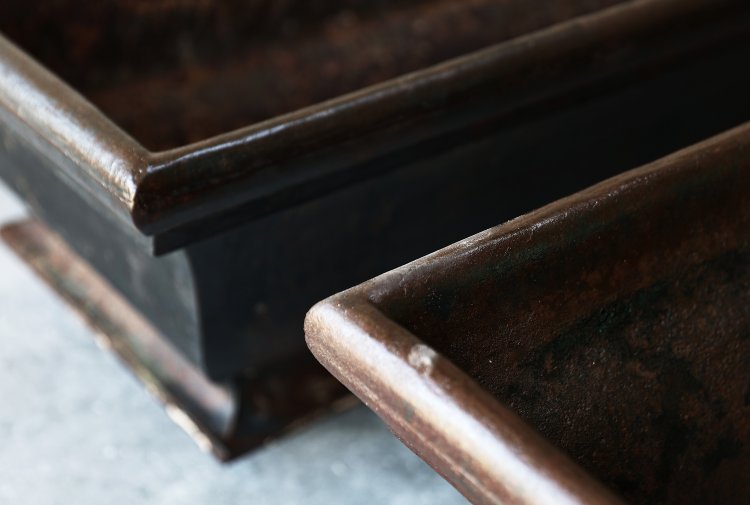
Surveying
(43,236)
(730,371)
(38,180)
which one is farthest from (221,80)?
(730,371)

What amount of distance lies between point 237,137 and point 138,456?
0.67 m

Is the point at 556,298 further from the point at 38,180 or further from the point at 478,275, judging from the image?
the point at 38,180

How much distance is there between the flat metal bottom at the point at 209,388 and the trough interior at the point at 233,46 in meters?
0.38

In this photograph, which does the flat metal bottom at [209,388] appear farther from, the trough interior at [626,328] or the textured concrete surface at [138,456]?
the trough interior at [626,328]

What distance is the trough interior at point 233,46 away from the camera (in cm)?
241

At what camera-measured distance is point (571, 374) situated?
48.3 inches

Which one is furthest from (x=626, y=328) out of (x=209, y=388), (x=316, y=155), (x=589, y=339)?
(x=209, y=388)

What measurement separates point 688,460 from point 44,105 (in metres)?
0.95

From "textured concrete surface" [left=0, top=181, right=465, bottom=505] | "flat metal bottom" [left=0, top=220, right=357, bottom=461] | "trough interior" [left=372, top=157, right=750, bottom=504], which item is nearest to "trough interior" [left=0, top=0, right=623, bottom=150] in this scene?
"flat metal bottom" [left=0, top=220, right=357, bottom=461]

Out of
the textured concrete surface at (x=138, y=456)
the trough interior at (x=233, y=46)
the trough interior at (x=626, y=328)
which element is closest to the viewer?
the trough interior at (x=626, y=328)

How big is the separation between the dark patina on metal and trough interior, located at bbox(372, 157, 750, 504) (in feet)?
1.57

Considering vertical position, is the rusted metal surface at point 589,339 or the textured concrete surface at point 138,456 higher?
the rusted metal surface at point 589,339

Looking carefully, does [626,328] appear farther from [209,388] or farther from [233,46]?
[233,46]

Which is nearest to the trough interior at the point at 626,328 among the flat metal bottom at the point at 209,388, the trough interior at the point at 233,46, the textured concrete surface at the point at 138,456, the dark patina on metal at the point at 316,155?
the dark patina on metal at the point at 316,155
